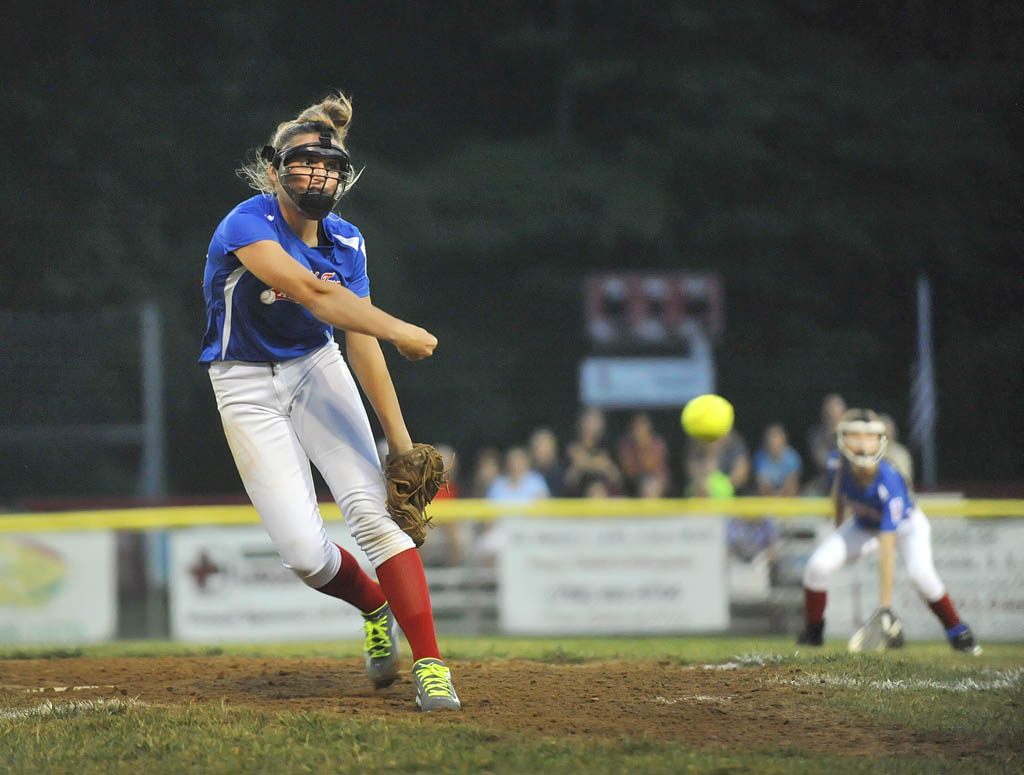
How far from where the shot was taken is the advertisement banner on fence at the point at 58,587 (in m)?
11.8

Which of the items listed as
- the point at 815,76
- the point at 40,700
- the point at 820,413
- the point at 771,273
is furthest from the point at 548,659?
the point at 815,76

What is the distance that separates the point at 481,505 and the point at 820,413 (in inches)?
419

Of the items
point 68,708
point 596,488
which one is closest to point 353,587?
point 68,708

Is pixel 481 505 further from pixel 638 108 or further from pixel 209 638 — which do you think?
pixel 638 108

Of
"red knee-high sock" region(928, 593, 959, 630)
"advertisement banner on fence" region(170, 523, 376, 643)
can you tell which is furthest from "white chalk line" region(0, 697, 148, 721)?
"advertisement banner on fence" region(170, 523, 376, 643)

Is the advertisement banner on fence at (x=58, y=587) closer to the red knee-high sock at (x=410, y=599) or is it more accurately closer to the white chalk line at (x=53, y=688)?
the white chalk line at (x=53, y=688)

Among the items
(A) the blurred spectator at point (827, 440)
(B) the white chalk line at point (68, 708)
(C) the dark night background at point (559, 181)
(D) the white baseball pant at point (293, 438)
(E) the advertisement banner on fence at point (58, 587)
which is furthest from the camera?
(C) the dark night background at point (559, 181)

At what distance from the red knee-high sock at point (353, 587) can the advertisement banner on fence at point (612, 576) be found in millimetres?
6656

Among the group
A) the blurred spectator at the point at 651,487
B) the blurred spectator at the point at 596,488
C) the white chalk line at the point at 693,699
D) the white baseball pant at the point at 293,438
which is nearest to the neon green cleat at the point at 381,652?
the white baseball pant at the point at 293,438

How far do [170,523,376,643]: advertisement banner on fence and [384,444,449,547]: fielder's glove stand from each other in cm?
679

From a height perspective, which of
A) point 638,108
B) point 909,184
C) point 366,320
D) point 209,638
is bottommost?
point 209,638

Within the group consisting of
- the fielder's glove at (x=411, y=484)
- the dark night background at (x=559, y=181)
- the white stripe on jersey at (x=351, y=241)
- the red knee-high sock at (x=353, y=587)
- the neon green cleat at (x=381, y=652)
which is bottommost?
the neon green cleat at (x=381, y=652)

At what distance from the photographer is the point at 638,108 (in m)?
25.2

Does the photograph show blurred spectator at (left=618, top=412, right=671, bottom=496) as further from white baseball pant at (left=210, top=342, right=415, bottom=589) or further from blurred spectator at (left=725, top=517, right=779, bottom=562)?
white baseball pant at (left=210, top=342, right=415, bottom=589)
